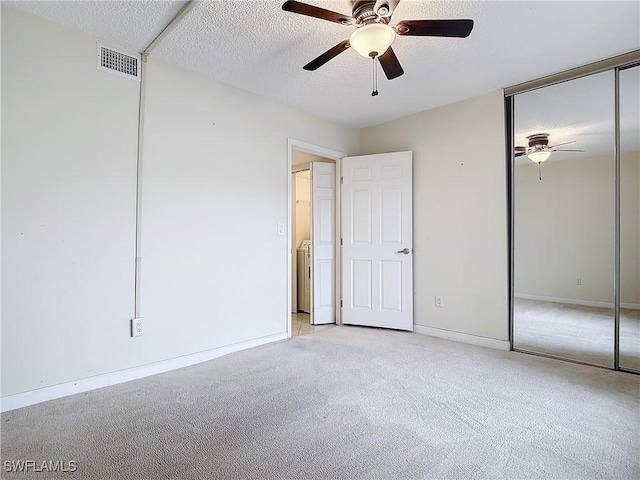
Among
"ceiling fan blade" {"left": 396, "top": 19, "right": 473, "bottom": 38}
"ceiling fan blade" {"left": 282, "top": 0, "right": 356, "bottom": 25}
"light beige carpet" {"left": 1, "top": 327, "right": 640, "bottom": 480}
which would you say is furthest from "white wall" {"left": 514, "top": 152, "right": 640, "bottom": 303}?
"ceiling fan blade" {"left": 282, "top": 0, "right": 356, "bottom": 25}

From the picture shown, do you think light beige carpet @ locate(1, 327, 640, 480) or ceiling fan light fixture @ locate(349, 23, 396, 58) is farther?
ceiling fan light fixture @ locate(349, 23, 396, 58)

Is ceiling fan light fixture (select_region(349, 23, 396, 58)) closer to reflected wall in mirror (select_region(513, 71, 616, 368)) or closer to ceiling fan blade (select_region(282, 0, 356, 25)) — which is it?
ceiling fan blade (select_region(282, 0, 356, 25))

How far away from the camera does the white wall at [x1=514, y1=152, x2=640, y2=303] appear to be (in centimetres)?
268

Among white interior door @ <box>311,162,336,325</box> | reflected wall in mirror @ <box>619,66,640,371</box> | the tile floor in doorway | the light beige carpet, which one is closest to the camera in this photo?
the light beige carpet

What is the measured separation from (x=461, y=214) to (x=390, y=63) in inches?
74.4

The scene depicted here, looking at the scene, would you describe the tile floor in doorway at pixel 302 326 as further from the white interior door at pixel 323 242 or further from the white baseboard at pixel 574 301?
the white baseboard at pixel 574 301

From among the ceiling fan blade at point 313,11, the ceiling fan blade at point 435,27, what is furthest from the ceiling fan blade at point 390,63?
the ceiling fan blade at point 313,11

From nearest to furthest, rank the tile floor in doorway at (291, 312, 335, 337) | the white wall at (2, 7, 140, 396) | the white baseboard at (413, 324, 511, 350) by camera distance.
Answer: the white wall at (2, 7, 140, 396) < the white baseboard at (413, 324, 511, 350) < the tile floor in doorway at (291, 312, 335, 337)

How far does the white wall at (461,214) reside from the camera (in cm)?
325

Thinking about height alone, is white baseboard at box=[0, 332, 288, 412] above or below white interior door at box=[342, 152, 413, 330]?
below

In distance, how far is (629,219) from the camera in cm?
267

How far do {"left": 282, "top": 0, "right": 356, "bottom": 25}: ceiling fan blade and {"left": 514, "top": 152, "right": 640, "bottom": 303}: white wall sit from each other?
89.7 inches

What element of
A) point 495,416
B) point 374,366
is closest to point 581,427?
point 495,416

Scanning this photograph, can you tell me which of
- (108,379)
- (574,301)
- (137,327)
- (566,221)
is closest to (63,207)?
(137,327)
